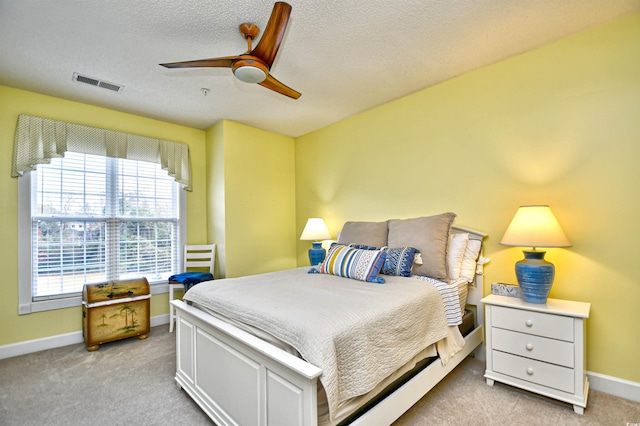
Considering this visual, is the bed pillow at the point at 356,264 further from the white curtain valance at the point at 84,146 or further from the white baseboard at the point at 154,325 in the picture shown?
the white curtain valance at the point at 84,146

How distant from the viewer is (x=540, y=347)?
1942 mm

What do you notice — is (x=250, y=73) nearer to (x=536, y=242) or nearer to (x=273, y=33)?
(x=273, y=33)

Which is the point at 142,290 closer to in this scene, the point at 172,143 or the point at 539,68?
the point at 172,143

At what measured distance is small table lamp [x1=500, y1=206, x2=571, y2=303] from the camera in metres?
2.00

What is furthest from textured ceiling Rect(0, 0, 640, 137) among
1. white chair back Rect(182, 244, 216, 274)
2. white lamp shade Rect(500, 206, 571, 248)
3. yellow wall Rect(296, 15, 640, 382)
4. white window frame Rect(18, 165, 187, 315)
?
white chair back Rect(182, 244, 216, 274)

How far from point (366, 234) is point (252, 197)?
1826 mm

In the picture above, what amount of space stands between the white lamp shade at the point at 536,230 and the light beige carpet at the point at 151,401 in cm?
105

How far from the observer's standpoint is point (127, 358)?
2688mm

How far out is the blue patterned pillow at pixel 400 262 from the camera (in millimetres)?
2396

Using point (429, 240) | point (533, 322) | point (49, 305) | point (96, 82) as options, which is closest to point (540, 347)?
→ point (533, 322)

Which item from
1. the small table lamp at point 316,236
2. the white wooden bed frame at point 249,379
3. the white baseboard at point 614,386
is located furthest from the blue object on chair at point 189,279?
the white baseboard at point 614,386

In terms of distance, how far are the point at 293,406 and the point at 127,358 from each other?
2.28 m

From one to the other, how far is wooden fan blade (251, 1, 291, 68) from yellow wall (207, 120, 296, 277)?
209 cm

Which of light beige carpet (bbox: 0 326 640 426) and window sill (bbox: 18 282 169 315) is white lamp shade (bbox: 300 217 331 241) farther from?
window sill (bbox: 18 282 169 315)
